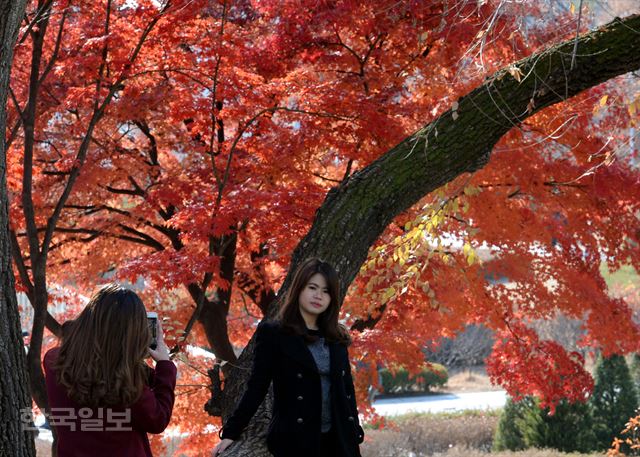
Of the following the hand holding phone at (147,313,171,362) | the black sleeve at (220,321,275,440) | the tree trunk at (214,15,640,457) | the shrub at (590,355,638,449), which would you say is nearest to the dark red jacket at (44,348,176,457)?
the hand holding phone at (147,313,171,362)

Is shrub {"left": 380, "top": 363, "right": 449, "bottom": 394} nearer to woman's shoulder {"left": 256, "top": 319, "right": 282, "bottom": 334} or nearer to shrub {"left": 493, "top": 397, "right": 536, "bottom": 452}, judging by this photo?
shrub {"left": 493, "top": 397, "right": 536, "bottom": 452}

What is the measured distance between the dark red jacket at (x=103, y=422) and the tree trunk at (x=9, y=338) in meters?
0.78

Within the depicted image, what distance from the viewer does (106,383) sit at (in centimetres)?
255

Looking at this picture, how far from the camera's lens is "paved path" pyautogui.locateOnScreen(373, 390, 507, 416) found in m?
19.6

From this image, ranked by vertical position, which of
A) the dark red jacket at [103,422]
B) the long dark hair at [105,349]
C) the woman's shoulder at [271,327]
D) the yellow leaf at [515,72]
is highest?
the yellow leaf at [515,72]

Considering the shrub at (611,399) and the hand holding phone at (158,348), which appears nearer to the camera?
the hand holding phone at (158,348)

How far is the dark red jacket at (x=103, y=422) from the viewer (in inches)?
104

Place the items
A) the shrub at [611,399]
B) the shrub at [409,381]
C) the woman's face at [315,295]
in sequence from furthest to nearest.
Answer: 1. the shrub at [409,381]
2. the shrub at [611,399]
3. the woman's face at [315,295]

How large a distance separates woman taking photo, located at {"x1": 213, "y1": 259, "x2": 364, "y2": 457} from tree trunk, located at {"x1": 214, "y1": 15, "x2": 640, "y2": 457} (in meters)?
0.63

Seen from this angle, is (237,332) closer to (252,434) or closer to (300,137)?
(300,137)

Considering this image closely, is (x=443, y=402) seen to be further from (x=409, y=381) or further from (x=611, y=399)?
(x=611, y=399)

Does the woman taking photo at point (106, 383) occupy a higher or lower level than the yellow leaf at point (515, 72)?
lower

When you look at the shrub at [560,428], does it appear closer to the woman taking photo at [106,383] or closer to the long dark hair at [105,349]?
the woman taking photo at [106,383]

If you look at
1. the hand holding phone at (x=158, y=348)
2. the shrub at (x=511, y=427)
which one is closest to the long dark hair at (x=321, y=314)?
the hand holding phone at (x=158, y=348)
